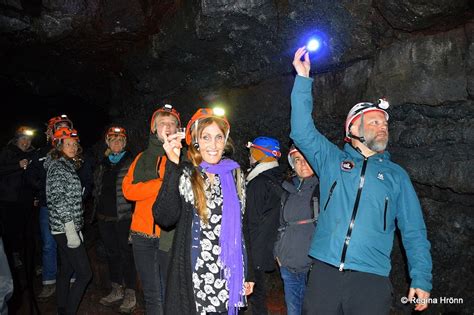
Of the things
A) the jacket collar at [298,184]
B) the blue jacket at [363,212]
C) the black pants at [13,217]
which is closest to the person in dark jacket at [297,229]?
the jacket collar at [298,184]

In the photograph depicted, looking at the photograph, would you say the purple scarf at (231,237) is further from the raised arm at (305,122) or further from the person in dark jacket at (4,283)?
the person in dark jacket at (4,283)

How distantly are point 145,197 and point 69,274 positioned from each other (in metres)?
1.81

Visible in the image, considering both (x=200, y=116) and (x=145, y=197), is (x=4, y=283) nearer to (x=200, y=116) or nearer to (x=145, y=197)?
(x=145, y=197)

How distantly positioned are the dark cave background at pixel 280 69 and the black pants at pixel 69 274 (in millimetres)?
4065

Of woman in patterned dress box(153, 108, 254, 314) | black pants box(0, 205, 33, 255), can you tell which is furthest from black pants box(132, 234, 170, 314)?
black pants box(0, 205, 33, 255)

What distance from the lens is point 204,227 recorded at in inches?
115

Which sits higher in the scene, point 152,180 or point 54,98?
point 54,98

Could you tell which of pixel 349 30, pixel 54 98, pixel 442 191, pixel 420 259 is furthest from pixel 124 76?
pixel 420 259

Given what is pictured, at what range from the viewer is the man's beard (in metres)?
3.37

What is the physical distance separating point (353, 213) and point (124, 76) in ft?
28.4

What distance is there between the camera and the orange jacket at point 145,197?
3.84 metres

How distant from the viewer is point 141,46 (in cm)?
869

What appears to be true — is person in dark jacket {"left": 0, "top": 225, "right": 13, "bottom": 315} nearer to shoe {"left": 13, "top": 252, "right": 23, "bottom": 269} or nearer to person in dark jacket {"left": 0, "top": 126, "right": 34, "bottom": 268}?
person in dark jacket {"left": 0, "top": 126, "right": 34, "bottom": 268}

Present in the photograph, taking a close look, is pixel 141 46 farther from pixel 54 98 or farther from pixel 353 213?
pixel 353 213
